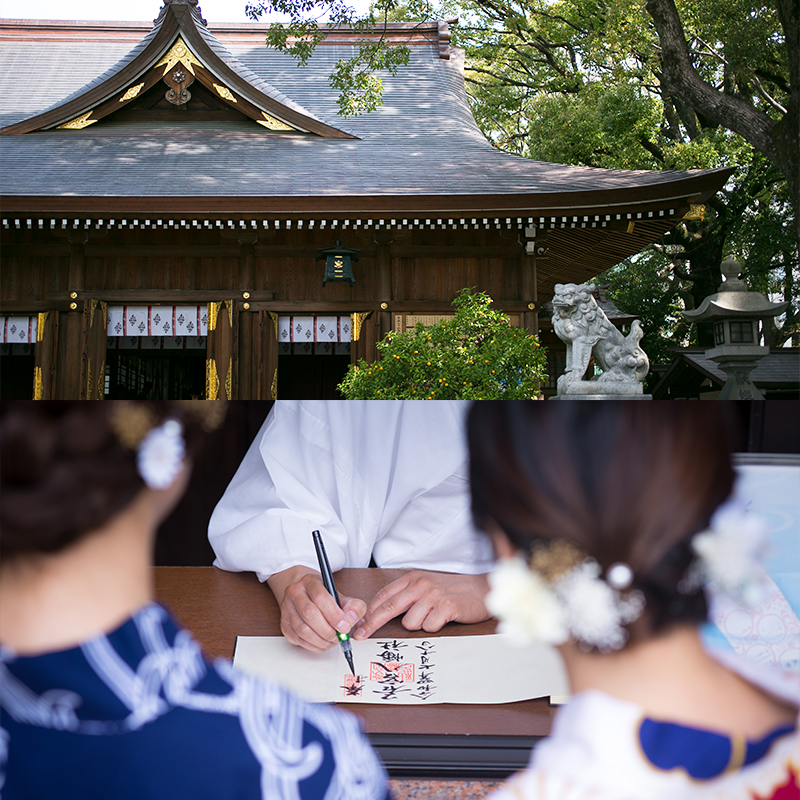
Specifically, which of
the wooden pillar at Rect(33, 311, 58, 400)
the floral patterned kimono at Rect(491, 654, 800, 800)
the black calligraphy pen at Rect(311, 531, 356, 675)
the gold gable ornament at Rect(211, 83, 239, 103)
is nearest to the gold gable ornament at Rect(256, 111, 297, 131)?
the gold gable ornament at Rect(211, 83, 239, 103)

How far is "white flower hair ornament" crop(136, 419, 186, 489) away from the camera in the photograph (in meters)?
0.75

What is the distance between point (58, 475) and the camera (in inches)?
27.4

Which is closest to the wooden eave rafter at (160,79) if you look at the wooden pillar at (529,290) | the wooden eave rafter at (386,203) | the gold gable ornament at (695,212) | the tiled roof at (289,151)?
the tiled roof at (289,151)

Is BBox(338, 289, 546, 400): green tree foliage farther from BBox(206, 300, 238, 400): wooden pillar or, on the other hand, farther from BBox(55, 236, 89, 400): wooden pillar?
BBox(55, 236, 89, 400): wooden pillar

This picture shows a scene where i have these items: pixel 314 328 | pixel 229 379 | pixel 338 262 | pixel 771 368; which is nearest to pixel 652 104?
pixel 771 368

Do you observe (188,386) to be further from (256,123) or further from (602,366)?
(602,366)

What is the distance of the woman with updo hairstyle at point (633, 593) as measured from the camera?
659 millimetres

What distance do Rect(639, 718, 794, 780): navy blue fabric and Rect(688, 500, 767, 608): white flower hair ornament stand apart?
0.15 meters

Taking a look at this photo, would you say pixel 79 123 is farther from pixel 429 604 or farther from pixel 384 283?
pixel 429 604

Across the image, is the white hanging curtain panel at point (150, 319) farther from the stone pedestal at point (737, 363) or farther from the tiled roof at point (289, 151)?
the stone pedestal at point (737, 363)

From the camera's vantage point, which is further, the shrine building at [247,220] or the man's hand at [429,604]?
the shrine building at [247,220]

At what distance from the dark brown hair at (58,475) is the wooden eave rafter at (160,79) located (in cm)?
800

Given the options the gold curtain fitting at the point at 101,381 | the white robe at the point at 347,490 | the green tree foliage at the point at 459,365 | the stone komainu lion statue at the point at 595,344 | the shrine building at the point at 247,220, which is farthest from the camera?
the gold curtain fitting at the point at 101,381

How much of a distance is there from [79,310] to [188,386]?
382 centimetres
